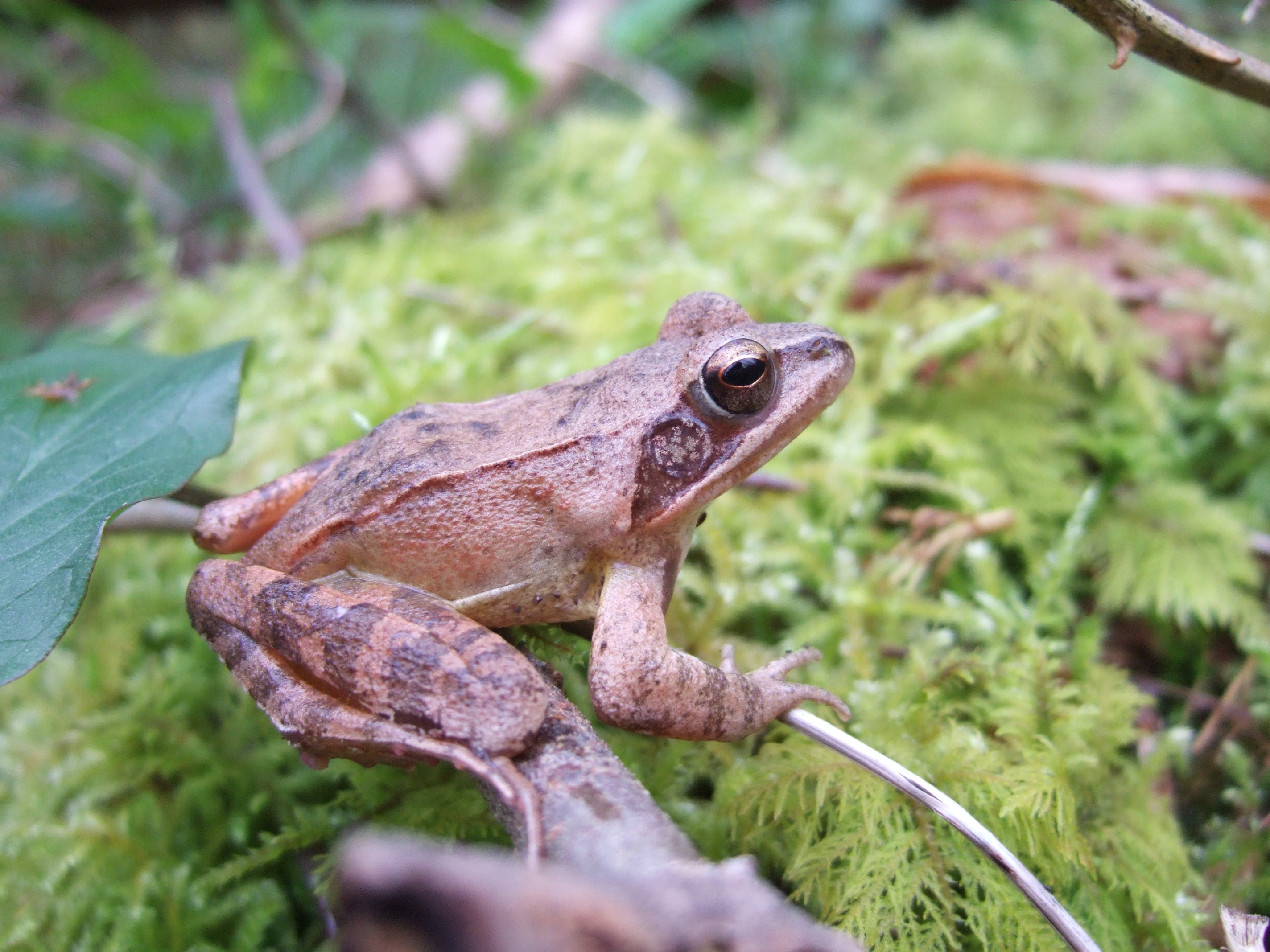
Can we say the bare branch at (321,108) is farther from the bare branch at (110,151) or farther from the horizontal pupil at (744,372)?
the horizontal pupil at (744,372)

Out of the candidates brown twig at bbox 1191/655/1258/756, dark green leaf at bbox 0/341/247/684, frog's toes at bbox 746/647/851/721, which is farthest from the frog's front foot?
dark green leaf at bbox 0/341/247/684

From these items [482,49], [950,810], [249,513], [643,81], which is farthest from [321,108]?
[950,810]

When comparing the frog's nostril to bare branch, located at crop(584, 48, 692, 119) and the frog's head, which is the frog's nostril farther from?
bare branch, located at crop(584, 48, 692, 119)

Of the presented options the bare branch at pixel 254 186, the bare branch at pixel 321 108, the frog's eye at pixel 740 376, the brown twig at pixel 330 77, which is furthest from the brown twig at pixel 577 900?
the brown twig at pixel 330 77

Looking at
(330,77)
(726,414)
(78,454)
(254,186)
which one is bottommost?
(78,454)

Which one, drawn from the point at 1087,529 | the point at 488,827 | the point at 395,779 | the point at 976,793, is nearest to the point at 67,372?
the point at 395,779

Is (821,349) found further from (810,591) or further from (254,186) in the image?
(254,186)

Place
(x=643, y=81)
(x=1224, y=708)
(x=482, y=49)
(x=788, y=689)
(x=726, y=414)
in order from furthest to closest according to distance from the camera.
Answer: (x=643, y=81)
(x=482, y=49)
(x=1224, y=708)
(x=726, y=414)
(x=788, y=689)
